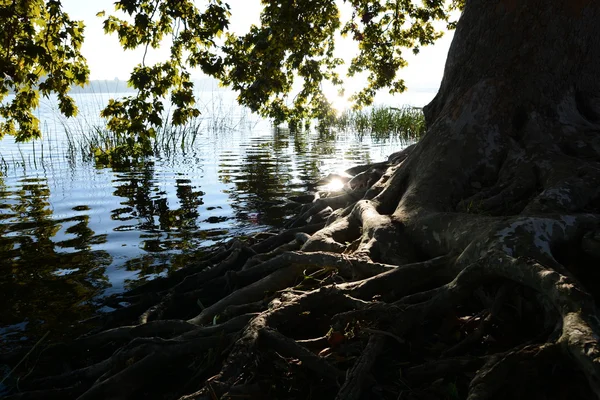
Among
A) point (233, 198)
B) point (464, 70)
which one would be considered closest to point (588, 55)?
point (464, 70)

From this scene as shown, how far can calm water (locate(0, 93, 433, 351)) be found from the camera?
6.43m

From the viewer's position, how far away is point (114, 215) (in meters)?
10.8

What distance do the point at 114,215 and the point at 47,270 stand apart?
145 inches

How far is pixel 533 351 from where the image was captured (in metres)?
2.71

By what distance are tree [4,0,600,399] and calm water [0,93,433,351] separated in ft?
3.33

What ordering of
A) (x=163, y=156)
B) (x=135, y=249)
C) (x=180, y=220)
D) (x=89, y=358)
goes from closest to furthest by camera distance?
(x=89, y=358)
(x=135, y=249)
(x=180, y=220)
(x=163, y=156)

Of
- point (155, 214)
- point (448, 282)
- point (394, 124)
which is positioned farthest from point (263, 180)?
point (394, 124)

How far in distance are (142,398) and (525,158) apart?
14.6ft

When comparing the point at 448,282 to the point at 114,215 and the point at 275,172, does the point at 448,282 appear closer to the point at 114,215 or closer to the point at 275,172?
the point at 114,215

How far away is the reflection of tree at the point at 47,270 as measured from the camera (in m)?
5.77

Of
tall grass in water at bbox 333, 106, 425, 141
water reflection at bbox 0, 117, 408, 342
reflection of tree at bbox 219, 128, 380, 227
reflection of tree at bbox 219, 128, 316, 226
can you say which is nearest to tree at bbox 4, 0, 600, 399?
water reflection at bbox 0, 117, 408, 342

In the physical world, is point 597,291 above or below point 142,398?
above

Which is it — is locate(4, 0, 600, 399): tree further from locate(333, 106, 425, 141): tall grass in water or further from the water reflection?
locate(333, 106, 425, 141): tall grass in water

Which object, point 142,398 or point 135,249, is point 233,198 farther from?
point 142,398
